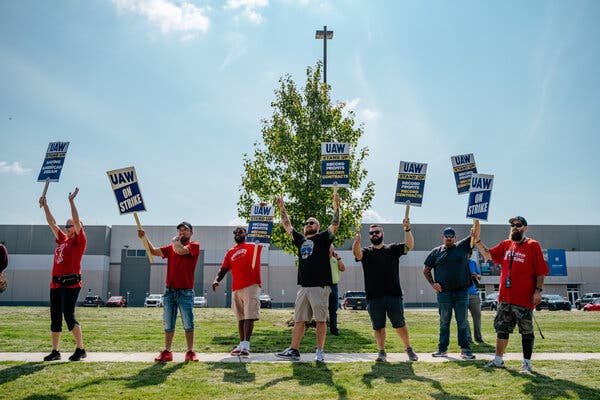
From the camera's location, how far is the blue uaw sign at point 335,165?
30.6 ft

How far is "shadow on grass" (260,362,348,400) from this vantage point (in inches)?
232

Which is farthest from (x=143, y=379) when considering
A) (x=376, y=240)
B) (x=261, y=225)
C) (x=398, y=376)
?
(x=261, y=225)

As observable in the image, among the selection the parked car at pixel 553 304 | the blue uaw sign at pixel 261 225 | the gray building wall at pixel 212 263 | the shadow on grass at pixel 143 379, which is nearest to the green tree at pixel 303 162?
the blue uaw sign at pixel 261 225

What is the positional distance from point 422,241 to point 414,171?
50.0 metres

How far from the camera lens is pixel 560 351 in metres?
9.60

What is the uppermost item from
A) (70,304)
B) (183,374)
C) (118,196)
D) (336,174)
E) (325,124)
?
(325,124)

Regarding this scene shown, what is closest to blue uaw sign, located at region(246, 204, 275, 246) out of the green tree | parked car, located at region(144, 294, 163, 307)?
the green tree

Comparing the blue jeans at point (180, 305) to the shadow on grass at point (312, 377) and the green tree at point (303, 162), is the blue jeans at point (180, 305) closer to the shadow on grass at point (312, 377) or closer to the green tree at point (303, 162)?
the shadow on grass at point (312, 377)

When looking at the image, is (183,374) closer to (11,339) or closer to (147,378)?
(147,378)

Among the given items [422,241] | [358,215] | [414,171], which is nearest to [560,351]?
[414,171]

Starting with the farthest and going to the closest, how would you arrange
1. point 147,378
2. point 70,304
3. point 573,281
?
1. point 573,281
2. point 70,304
3. point 147,378

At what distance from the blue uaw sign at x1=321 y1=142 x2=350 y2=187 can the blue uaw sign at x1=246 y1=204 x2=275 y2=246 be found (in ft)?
16.7

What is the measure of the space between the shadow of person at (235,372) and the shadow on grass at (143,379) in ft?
1.85

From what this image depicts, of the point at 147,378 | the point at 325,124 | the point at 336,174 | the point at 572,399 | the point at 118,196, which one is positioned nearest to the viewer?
the point at 572,399
